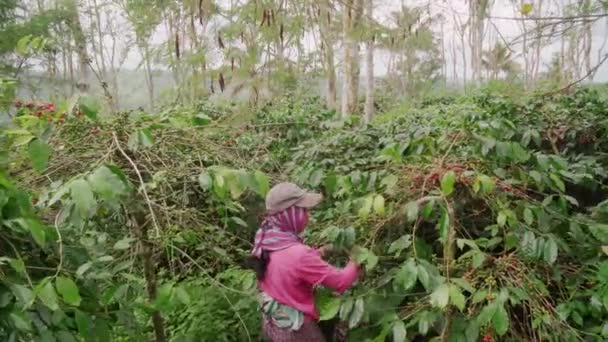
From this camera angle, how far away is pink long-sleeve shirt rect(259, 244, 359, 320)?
2410 millimetres

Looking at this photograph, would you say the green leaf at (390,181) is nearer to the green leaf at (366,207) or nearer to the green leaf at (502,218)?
the green leaf at (366,207)

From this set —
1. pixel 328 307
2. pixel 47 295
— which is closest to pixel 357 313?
pixel 328 307

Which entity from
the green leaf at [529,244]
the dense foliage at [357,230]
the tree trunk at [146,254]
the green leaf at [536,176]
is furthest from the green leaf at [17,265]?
the green leaf at [536,176]

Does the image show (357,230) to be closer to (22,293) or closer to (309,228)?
(309,228)

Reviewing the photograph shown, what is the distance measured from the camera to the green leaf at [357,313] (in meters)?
2.26

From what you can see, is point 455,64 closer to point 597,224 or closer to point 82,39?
point 82,39

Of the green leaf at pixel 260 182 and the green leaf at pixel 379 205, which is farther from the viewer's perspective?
the green leaf at pixel 379 205

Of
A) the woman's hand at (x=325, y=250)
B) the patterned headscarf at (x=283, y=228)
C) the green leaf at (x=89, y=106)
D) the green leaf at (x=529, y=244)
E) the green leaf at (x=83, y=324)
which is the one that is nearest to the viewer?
the green leaf at (x=83, y=324)

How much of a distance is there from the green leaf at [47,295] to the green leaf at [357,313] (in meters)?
1.14

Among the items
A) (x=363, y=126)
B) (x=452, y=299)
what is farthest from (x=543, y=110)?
(x=452, y=299)

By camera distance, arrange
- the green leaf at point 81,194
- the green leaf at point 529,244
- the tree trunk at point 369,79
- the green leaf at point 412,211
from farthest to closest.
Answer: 1. the tree trunk at point 369,79
2. the green leaf at point 529,244
3. the green leaf at point 412,211
4. the green leaf at point 81,194

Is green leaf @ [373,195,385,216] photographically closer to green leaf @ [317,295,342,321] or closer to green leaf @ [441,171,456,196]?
green leaf @ [441,171,456,196]

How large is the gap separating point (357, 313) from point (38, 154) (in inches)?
52.6

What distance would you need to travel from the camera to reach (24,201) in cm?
165
